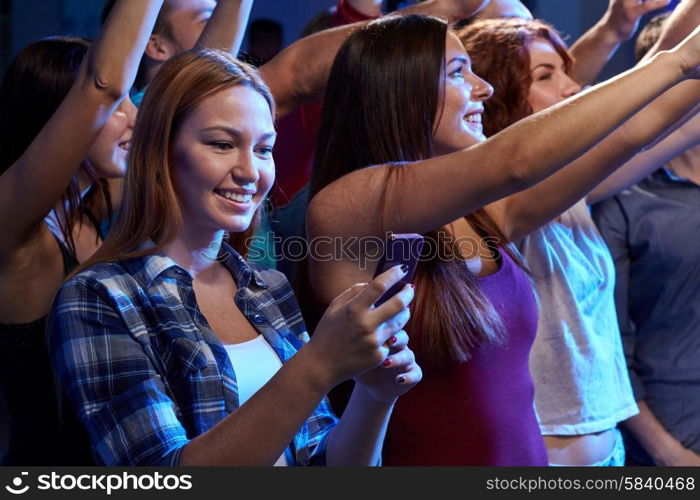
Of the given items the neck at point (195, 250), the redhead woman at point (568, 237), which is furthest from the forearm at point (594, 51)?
the neck at point (195, 250)

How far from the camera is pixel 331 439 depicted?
1.30 m

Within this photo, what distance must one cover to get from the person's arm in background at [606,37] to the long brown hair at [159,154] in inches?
44.3

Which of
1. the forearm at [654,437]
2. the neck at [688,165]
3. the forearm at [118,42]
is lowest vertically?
the forearm at [654,437]

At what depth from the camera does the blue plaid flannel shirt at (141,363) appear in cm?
113

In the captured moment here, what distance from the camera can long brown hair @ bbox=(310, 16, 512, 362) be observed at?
1.45 meters

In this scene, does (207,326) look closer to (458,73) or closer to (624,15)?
(458,73)

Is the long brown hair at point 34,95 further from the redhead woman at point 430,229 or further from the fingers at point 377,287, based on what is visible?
the fingers at point 377,287

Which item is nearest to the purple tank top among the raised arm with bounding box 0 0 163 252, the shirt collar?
the shirt collar

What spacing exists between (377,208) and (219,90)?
28cm

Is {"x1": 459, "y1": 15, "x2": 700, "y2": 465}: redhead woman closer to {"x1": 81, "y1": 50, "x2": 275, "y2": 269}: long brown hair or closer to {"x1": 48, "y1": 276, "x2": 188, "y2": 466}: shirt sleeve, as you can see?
{"x1": 81, "y1": 50, "x2": 275, "y2": 269}: long brown hair

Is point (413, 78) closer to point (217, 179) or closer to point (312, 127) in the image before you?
point (217, 179)

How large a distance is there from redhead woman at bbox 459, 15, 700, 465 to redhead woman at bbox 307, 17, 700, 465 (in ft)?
0.68

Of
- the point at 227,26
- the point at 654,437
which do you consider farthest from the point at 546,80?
the point at 654,437

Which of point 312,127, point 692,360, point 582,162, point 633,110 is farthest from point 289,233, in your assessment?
point 692,360
